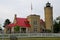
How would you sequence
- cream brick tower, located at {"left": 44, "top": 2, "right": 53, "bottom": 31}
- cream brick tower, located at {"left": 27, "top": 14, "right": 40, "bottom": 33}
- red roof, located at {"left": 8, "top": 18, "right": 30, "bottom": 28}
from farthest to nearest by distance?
1. cream brick tower, located at {"left": 44, "top": 2, "right": 53, "bottom": 31}
2. cream brick tower, located at {"left": 27, "top": 14, "right": 40, "bottom": 33}
3. red roof, located at {"left": 8, "top": 18, "right": 30, "bottom": 28}

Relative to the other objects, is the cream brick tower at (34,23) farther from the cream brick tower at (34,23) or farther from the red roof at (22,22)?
the red roof at (22,22)

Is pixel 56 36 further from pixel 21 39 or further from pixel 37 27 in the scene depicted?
pixel 37 27

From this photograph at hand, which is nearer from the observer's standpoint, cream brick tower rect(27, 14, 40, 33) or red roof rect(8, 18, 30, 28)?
red roof rect(8, 18, 30, 28)

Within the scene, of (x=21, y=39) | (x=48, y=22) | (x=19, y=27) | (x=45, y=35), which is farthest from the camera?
(x=48, y=22)

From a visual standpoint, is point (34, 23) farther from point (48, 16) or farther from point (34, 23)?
point (48, 16)

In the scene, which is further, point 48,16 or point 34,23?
point 48,16

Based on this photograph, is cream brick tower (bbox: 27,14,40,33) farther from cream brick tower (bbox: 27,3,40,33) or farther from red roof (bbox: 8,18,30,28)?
red roof (bbox: 8,18,30,28)

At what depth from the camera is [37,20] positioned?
195 ft

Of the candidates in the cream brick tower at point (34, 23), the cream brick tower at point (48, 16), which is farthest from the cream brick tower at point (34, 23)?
the cream brick tower at point (48, 16)

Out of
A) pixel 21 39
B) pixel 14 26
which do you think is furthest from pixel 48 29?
pixel 21 39

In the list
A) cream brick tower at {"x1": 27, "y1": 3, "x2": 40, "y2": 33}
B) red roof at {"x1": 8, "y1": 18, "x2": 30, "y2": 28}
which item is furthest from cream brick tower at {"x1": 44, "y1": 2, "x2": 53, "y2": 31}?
red roof at {"x1": 8, "y1": 18, "x2": 30, "y2": 28}

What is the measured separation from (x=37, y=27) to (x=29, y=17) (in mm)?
3837

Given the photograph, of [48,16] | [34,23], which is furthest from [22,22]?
[48,16]

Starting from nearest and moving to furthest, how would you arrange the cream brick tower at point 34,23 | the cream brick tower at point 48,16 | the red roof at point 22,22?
the red roof at point 22,22, the cream brick tower at point 34,23, the cream brick tower at point 48,16
